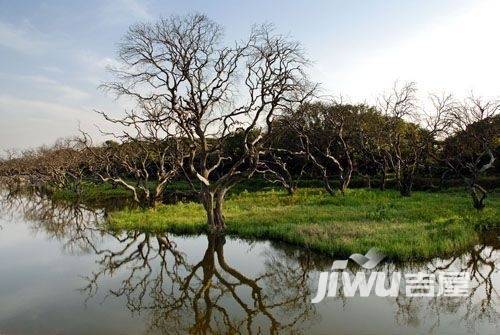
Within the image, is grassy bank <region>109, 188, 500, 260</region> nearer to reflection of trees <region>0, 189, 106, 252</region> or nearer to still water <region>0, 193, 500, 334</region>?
still water <region>0, 193, 500, 334</region>

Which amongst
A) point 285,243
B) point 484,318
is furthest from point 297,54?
point 484,318

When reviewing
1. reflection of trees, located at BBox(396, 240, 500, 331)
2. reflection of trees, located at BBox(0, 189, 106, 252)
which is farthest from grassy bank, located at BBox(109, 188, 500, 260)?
reflection of trees, located at BBox(0, 189, 106, 252)

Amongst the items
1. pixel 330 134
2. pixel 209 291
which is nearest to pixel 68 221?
pixel 209 291

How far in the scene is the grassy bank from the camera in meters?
18.5

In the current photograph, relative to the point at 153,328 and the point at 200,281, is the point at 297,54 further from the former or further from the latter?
the point at 153,328

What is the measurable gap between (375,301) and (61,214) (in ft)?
109

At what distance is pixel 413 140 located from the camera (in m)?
42.0

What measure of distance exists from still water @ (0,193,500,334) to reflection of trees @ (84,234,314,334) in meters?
0.03

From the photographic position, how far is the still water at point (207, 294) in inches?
444

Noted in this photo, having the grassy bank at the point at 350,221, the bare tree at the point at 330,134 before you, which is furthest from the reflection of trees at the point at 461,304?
the bare tree at the point at 330,134

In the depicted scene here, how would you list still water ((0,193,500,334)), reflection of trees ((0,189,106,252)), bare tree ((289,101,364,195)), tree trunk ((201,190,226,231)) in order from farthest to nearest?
1. bare tree ((289,101,364,195))
2. reflection of trees ((0,189,106,252))
3. tree trunk ((201,190,226,231))
4. still water ((0,193,500,334))

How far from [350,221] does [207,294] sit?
12.2 metres

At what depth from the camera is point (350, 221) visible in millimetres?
24141

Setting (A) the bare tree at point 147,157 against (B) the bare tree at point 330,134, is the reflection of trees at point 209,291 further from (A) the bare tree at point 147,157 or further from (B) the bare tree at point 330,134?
(B) the bare tree at point 330,134
